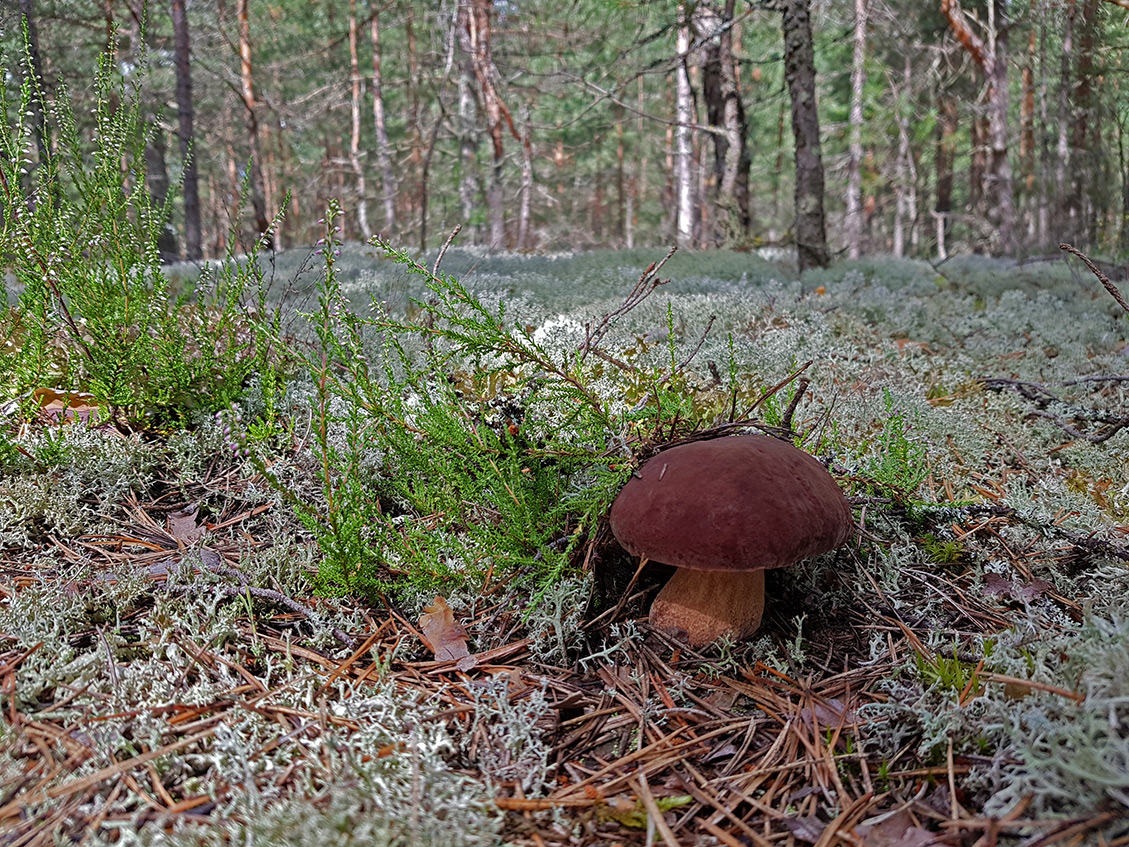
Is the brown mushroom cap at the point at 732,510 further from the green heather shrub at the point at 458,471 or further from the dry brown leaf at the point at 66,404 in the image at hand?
the dry brown leaf at the point at 66,404

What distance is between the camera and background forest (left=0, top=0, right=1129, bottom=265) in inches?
282

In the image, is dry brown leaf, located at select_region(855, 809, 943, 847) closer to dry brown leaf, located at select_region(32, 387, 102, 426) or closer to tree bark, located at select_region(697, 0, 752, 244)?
dry brown leaf, located at select_region(32, 387, 102, 426)

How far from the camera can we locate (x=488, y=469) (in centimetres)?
194

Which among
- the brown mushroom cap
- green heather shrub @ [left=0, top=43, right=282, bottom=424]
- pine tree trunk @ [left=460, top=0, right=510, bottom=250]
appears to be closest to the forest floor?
green heather shrub @ [left=0, top=43, right=282, bottom=424]

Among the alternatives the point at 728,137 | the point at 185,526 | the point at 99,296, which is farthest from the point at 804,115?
Result: the point at 185,526

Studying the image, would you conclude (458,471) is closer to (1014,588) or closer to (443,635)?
(443,635)

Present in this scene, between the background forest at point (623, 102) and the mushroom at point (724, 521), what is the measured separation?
2251 mm

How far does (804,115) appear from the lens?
231 inches

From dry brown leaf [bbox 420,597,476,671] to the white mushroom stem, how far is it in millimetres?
563

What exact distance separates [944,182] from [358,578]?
16.7 m

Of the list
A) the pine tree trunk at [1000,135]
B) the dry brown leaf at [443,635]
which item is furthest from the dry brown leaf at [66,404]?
the pine tree trunk at [1000,135]

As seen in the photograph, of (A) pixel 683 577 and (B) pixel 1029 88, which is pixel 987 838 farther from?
(B) pixel 1029 88

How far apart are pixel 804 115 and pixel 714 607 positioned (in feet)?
18.2

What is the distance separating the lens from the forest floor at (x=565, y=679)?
3.89ft
